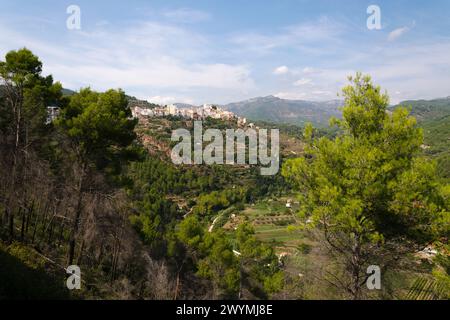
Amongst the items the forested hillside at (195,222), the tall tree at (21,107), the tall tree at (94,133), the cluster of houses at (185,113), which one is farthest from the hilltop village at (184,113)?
the tall tree at (94,133)

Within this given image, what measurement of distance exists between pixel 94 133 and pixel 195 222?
1106 centimetres

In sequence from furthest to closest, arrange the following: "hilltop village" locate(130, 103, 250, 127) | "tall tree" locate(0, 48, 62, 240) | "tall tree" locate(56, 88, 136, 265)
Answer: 1. "hilltop village" locate(130, 103, 250, 127)
2. "tall tree" locate(56, 88, 136, 265)
3. "tall tree" locate(0, 48, 62, 240)

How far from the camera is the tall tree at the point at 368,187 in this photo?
523 cm

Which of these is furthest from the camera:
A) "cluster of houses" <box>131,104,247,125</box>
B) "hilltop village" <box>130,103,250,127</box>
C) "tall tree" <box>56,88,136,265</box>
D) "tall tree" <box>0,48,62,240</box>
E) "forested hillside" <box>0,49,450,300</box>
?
"cluster of houses" <box>131,104,247,125</box>

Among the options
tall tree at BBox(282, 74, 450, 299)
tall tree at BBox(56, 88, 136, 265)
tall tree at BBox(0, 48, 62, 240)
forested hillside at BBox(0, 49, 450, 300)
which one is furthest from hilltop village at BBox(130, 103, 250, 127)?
tall tree at BBox(282, 74, 450, 299)

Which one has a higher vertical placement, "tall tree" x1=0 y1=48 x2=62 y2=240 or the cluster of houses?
the cluster of houses

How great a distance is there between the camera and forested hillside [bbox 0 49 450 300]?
5.43 meters

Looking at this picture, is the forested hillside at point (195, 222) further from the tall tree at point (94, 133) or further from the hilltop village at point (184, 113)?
the hilltop village at point (184, 113)

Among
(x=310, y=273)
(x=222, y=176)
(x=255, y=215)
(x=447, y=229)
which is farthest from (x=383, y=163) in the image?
(x=222, y=176)

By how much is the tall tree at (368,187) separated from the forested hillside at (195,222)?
0.08 feet

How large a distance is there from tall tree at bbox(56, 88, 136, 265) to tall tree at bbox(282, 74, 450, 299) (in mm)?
7516

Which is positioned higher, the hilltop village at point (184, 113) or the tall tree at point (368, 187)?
the hilltop village at point (184, 113)

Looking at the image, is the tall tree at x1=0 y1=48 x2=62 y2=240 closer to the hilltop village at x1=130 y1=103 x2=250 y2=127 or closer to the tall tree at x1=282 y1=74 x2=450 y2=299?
the tall tree at x1=282 y1=74 x2=450 y2=299

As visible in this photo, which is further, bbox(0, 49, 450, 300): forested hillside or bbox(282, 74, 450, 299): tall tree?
bbox(0, 49, 450, 300): forested hillside
